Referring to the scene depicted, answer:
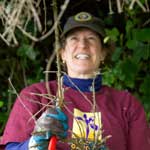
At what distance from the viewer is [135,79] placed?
12.7 feet

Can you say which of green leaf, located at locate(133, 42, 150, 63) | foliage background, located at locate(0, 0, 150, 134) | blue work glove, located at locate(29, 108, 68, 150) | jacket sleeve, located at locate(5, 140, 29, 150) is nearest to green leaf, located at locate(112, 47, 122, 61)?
foliage background, located at locate(0, 0, 150, 134)

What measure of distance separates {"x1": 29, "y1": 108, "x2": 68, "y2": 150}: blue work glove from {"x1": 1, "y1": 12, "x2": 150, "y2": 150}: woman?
0.02 m

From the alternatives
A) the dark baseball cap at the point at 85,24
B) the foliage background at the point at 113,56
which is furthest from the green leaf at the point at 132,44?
the dark baseball cap at the point at 85,24

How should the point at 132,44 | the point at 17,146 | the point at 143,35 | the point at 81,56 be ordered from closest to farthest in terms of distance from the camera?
the point at 17,146 < the point at 81,56 < the point at 143,35 < the point at 132,44

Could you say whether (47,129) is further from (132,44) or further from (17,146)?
(132,44)

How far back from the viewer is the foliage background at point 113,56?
354cm

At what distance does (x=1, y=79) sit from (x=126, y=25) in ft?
3.07

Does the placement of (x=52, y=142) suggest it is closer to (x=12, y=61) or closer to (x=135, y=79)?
(x=135, y=79)

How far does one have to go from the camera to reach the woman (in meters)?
2.53

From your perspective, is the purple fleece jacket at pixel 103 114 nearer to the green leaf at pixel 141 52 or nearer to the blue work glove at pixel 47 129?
the blue work glove at pixel 47 129

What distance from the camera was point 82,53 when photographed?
110 inches

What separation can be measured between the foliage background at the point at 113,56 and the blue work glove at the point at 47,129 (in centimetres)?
101

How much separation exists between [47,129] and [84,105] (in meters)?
0.47

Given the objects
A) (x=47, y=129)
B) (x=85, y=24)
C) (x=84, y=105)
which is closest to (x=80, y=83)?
(x=84, y=105)
